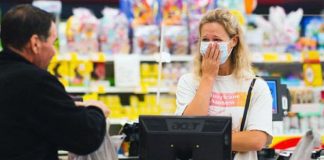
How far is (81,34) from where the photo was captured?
4.83 metres

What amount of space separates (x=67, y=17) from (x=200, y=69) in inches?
116

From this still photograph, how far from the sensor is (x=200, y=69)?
260 centimetres

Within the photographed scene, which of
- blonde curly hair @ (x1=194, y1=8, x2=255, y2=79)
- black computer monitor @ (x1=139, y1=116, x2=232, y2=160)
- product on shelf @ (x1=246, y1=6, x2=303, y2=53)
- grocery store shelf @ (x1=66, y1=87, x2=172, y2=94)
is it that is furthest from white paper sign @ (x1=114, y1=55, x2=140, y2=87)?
black computer monitor @ (x1=139, y1=116, x2=232, y2=160)

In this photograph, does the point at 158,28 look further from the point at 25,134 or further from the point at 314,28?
the point at 25,134

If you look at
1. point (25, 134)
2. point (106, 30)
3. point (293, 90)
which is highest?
point (106, 30)

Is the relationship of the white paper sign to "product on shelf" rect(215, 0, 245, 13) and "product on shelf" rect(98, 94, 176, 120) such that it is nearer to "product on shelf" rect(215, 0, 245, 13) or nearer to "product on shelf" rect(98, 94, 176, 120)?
"product on shelf" rect(98, 94, 176, 120)

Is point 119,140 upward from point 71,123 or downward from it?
downward

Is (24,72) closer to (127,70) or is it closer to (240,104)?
(240,104)

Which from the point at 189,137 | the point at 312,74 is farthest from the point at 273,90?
the point at 312,74

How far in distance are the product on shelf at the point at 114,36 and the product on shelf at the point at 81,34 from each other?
0.30 ft

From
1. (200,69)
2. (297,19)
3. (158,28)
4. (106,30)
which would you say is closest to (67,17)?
(106,30)

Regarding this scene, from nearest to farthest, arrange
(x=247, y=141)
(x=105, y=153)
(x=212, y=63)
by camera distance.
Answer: (x=105, y=153)
(x=247, y=141)
(x=212, y=63)

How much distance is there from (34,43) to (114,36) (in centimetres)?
296

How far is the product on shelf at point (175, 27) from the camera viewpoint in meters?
4.92
